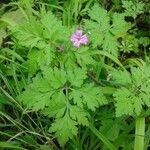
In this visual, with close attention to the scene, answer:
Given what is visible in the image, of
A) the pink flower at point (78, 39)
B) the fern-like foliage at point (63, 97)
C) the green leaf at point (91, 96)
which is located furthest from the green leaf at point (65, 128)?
the pink flower at point (78, 39)

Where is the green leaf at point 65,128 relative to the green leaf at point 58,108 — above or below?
below

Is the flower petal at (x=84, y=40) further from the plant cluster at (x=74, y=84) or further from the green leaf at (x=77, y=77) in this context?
the green leaf at (x=77, y=77)

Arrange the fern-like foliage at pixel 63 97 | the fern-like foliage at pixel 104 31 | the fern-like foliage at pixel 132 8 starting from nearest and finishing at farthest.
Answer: the fern-like foliage at pixel 63 97 < the fern-like foliage at pixel 104 31 < the fern-like foliage at pixel 132 8

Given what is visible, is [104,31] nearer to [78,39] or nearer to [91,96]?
[78,39]

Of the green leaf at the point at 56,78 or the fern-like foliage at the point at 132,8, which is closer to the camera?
the green leaf at the point at 56,78

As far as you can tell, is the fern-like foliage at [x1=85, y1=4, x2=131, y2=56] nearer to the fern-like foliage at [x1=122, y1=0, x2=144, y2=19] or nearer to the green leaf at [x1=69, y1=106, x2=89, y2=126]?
the green leaf at [x1=69, y1=106, x2=89, y2=126]

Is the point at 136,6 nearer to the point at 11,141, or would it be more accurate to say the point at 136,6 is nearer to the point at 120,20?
the point at 120,20

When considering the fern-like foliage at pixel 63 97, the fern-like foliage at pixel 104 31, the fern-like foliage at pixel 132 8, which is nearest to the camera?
the fern-like foliage at pixel 63 97

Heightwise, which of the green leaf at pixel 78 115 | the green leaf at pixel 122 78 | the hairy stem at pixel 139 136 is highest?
the green leaf at pixel 122 78
